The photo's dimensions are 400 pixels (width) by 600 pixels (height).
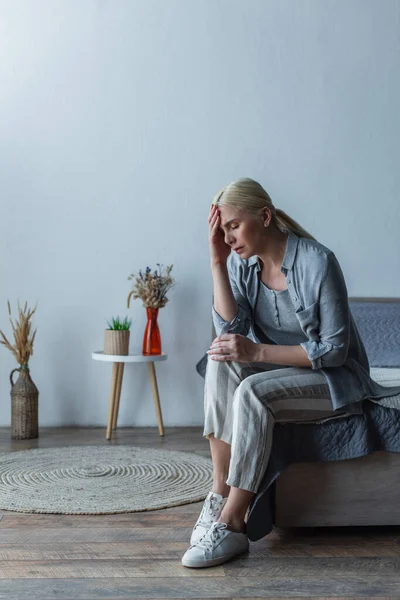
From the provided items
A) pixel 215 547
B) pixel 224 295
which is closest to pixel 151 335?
pixel 224 295

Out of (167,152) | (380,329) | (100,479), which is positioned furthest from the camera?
(167,152)

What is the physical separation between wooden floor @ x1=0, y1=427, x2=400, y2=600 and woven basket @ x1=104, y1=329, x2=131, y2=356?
49.8 inches

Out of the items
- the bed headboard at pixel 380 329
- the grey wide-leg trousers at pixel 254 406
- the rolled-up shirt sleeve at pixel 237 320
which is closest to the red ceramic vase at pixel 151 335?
the bed headboard at pixel 380 329

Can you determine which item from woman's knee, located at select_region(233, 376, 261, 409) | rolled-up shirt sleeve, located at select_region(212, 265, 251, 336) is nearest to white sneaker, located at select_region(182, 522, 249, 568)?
woman's knee, located at select_region(233, 376, 261, 409)

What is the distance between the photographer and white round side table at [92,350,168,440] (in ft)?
12.0

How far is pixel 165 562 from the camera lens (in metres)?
2.02

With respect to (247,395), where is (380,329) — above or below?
above

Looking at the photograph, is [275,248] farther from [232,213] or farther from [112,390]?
[112,390]

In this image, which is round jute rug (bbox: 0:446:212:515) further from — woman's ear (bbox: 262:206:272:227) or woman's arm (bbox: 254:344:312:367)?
woman's ear (bbox: 262:206:272:227)

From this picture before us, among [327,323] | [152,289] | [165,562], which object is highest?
[152,289]

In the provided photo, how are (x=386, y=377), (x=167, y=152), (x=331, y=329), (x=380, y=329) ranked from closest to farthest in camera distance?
(x=331, y=329)
(x=386, y=377)
(x=380, y=329)
(x=167, y=152)

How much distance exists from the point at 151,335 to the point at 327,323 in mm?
1736

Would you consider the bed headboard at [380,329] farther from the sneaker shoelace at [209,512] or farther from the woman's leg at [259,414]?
the sneaker shoelace at [209,512]

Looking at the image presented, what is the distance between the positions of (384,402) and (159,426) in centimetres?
171
